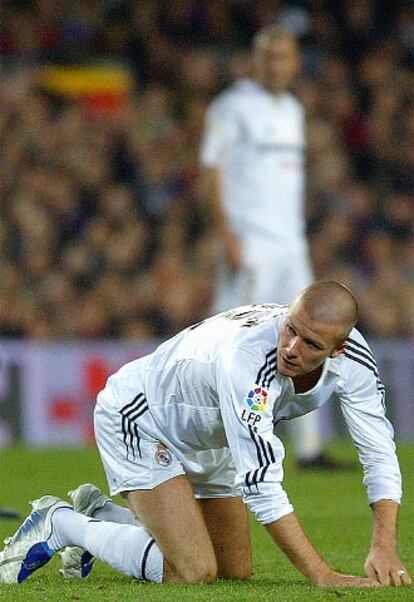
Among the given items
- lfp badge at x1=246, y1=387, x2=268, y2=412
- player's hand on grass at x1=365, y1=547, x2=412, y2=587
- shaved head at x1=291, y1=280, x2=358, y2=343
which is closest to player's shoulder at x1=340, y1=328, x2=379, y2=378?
shaved head at x1=291, y1=280, x2=358, y2=343

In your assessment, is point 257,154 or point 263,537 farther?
point 257,154

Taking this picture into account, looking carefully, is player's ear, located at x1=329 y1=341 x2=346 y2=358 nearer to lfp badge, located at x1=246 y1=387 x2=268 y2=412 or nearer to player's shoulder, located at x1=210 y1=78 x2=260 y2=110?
lfp badge, located at x1=246 y1=387 x2=268 y2=412

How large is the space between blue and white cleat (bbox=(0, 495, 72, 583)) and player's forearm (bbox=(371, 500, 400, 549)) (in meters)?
1.15

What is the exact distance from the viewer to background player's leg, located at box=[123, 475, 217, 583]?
18.1 feet

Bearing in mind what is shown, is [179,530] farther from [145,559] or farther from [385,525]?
[385,525]

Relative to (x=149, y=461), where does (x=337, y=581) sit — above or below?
below

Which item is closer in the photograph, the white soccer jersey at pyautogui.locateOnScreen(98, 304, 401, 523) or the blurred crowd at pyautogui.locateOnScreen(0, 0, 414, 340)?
the white soccer jersey at pyautogui.locateOnScreen(98, 304, 401, 523)

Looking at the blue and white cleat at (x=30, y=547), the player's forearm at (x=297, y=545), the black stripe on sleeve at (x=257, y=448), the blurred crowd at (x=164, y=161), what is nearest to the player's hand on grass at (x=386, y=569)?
the player's forearm at (x=297, y=545)

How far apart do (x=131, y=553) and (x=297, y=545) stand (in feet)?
2.60

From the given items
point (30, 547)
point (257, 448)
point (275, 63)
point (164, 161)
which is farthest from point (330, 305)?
point (164, 161)

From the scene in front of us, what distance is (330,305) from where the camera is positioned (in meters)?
5.11

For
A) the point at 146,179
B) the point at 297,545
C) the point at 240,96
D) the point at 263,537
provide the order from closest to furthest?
the point at 297,545 < the point at 263,537 < the point at 240,96 < the point at 146,179

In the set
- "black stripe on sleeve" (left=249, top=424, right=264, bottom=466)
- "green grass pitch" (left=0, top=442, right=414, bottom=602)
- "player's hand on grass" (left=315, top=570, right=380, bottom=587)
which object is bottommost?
"green grass pitch" (left=0, top=442, right=414, bottom=602)

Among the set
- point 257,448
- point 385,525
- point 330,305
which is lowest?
point 385,525
